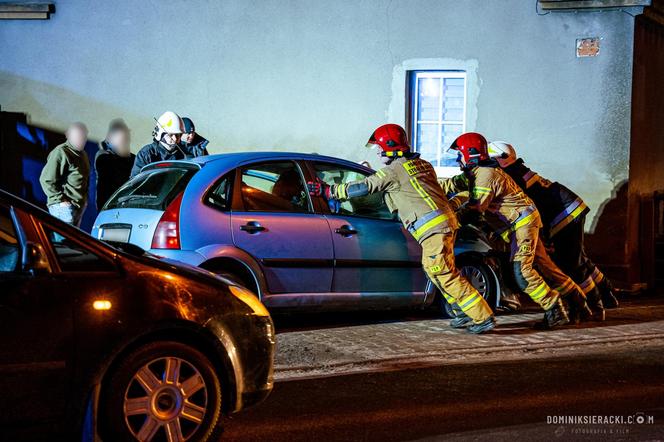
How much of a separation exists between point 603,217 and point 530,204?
3.29m

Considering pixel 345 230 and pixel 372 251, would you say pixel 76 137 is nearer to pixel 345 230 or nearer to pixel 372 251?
pixel 345 230

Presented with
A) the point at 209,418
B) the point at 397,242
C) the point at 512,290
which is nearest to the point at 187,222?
the point at 397,242

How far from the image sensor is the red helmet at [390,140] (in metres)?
8.09

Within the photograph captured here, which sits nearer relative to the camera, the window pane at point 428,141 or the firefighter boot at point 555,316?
the firefighter boot at point 555,316

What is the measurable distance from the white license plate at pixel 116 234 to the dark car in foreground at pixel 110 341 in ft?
9.14

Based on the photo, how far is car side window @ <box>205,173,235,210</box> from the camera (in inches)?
300

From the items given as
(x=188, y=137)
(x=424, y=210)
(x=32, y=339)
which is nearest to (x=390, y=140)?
(x=424, y=210)

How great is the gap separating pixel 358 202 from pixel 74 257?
4.39 metres

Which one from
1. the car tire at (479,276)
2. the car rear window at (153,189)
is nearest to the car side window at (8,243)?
the car rear window at (153,189)

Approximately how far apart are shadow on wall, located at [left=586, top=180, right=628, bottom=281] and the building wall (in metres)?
0.12

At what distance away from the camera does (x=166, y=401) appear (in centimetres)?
457

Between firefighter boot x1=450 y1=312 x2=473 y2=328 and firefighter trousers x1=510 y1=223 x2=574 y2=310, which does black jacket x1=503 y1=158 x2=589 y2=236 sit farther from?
firefighter boot x1=450 y1=312 x2=473 y2=328

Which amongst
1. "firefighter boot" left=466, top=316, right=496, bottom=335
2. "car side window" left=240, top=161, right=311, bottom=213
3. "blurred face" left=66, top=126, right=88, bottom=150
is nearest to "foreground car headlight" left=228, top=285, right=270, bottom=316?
"car side window" left=240, top=161, right=311, bottom=213

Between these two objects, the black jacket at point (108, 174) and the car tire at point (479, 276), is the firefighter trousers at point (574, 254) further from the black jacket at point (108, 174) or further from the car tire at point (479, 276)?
the black jacket at point (108, 174)
